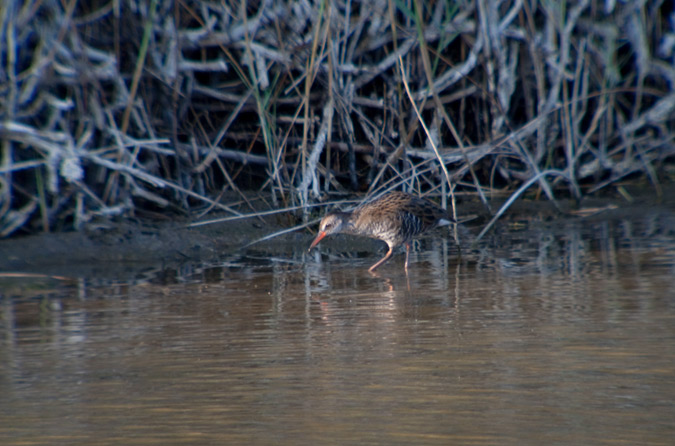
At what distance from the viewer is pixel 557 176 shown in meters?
8.20

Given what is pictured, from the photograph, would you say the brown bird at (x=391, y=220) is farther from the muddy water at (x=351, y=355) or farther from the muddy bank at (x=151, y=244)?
the muddy water at (x=351, y=355)

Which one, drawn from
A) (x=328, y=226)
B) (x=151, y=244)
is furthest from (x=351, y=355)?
Result: (x=151, y=244)

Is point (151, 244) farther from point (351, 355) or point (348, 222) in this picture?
point (351, 355)

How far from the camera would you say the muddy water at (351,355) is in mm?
2664

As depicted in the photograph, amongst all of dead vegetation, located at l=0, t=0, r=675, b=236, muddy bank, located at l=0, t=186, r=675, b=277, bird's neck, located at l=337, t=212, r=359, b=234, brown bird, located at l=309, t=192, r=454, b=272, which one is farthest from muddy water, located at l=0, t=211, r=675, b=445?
dead vegetation, located at l=0, t=0, r=675, b=236

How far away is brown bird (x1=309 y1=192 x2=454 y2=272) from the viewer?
6.26 m

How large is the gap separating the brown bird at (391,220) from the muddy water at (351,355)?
589 millimetres

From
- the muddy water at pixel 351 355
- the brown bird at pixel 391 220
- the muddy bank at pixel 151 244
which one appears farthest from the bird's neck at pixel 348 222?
the muddy water at pixel 351 355

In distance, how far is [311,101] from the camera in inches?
299

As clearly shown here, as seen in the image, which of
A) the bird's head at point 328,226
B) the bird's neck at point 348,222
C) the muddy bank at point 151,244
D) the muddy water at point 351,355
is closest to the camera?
the muddy water at point 351,355

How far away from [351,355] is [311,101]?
14.5 ft

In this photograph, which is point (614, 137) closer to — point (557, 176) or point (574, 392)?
point (557, 176)

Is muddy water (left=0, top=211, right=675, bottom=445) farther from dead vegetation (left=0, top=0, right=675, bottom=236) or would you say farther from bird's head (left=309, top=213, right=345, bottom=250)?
dead vegetation (left=0, top=0, right=675, bottom=236)

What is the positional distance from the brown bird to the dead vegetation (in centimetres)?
36
